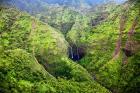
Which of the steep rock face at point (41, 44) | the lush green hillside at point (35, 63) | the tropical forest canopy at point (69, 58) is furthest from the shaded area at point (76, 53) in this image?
the lush green hillside at point (35, 63)

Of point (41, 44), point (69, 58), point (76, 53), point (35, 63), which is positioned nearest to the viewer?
point (35, 63)

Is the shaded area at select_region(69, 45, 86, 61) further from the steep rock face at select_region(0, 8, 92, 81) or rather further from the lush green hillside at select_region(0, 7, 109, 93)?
the lush green hillside at select_region(0, 7, 109, 93)

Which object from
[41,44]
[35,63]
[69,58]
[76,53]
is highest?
[41,44]

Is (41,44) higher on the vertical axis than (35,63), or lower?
higher

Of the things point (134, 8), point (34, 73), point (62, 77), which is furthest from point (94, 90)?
point (134, 8)

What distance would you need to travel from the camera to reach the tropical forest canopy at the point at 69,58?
386 ft

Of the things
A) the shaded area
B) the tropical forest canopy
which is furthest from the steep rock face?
the shaded area

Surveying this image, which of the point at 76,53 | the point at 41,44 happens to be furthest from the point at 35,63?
the point at 76,53

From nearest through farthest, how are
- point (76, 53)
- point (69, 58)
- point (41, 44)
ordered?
point (69, 58) < point (41, 44) < point (76, 53)

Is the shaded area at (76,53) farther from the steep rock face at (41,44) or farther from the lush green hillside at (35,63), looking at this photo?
the lush green hillside at (35,63)

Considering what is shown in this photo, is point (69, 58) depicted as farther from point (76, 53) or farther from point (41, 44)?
point (41, 44)

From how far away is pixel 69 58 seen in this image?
165m

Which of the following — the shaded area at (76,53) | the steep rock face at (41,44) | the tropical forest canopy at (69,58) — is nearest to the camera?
the tropical forest canopy at (69,58)

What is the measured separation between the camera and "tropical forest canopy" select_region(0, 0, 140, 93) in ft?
386
